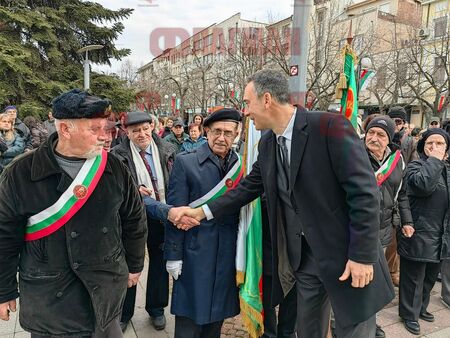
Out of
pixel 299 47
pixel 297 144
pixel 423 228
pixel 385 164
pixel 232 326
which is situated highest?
pixel 299 47

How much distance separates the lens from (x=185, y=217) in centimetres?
256

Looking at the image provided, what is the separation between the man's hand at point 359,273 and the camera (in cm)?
198

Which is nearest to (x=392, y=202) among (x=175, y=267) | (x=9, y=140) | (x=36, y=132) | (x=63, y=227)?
(x=175, y=267)

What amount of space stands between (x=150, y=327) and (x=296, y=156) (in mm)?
2353

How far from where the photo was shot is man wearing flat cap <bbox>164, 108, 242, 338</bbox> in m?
2.65

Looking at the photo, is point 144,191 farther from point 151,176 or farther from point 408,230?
point 408,230

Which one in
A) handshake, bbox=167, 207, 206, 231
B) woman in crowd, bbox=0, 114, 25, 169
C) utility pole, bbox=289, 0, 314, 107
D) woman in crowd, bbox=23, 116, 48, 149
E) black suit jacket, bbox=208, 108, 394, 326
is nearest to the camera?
black suit jacket, bbox=208, 108, 394, 326

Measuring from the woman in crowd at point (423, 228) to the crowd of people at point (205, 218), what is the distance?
0.87ft

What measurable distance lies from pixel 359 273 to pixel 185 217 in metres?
Answer: 1.21

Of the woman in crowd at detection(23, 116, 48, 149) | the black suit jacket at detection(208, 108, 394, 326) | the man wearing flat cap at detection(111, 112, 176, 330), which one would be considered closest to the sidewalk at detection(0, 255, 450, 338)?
the man wearing flat cap at detection(111, 112, 176, 330)

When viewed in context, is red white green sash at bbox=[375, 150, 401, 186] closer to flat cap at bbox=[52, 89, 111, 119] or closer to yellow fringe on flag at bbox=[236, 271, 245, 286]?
yellow fringe on flag at bbox=[236, 271, 245, 286]

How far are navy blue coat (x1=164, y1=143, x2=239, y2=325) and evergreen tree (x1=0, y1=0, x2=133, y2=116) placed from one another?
13.2 meters

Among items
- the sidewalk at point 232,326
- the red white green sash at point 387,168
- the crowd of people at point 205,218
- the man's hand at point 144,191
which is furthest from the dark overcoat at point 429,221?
the man's hand at point 144,191

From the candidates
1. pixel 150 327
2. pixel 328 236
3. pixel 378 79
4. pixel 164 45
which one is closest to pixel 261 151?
pixel 328 236
